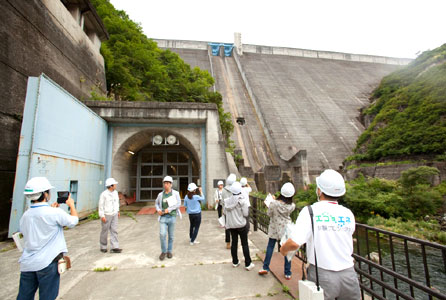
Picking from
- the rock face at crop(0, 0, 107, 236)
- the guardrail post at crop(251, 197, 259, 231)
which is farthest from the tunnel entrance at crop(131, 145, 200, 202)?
the guardrail post at crop(251, 197, 259, 231)

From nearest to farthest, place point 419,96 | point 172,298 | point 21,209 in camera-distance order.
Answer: point 172,298 < point 21,209 < point 419,96

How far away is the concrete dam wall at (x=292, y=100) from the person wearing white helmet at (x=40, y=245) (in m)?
12.9

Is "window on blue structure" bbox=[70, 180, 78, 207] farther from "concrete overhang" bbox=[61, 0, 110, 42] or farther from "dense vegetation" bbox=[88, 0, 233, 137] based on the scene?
"concrete overhang" bbox=[61, 0, 110, 42]

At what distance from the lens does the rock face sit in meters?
6.28

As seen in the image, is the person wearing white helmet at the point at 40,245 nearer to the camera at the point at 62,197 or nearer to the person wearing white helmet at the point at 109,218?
the camera at the point at 62,197

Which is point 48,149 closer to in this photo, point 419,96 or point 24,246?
point 24,246

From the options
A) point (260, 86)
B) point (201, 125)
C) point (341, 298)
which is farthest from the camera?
point (260, 86)

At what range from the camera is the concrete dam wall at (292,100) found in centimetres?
2131

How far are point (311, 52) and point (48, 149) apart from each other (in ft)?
182

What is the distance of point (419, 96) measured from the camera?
61.0 feet

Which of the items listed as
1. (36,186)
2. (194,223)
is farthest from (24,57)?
(194,223)

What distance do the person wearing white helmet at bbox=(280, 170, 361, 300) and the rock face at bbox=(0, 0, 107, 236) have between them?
8078 mm

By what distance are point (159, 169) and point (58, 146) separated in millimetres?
8854

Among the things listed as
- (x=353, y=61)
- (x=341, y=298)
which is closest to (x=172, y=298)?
(x=341, y=298)
